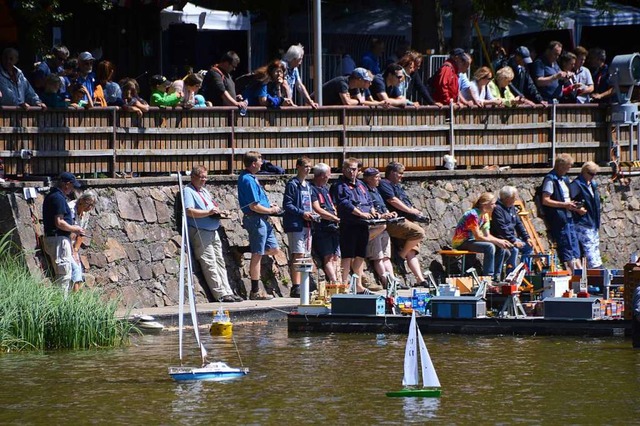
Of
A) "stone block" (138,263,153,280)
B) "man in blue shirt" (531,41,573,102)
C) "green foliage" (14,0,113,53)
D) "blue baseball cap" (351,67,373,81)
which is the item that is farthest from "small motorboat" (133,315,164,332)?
"man in blue shirt" (531,41,573,102)

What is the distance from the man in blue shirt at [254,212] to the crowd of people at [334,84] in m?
1.37

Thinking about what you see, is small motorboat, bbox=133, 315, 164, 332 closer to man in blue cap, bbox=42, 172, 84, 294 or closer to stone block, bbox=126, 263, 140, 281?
man in blue cap, bbox=42, 172, 84, 294

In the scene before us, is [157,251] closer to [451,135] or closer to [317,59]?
[317,59]

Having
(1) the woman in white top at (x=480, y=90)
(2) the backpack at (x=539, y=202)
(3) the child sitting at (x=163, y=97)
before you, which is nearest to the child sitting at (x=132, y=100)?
(3) the child sitting at (x=163, y=97)

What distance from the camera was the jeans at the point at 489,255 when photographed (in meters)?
23.8

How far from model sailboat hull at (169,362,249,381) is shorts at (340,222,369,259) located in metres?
6.80

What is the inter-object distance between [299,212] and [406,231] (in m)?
2.35

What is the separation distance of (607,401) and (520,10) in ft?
65.9

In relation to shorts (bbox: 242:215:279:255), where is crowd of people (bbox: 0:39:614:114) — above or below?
above

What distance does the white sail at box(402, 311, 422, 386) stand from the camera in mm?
14523

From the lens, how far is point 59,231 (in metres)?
20.1

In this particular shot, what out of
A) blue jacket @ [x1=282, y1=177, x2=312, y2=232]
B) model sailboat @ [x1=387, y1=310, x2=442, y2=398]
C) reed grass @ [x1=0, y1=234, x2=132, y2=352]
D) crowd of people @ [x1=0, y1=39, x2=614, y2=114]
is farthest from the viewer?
blue jacket @ [x1=282, y1=177, x2=312, y2=232]

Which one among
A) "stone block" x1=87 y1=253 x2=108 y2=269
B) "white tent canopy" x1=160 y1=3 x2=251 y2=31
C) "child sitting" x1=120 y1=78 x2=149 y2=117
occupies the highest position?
"white tent canopy" x1=160 y1=3 x2=251 y2=31

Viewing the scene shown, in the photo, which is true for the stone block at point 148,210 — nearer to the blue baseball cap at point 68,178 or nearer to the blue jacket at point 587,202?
the blue baseball cap at point 68,178
